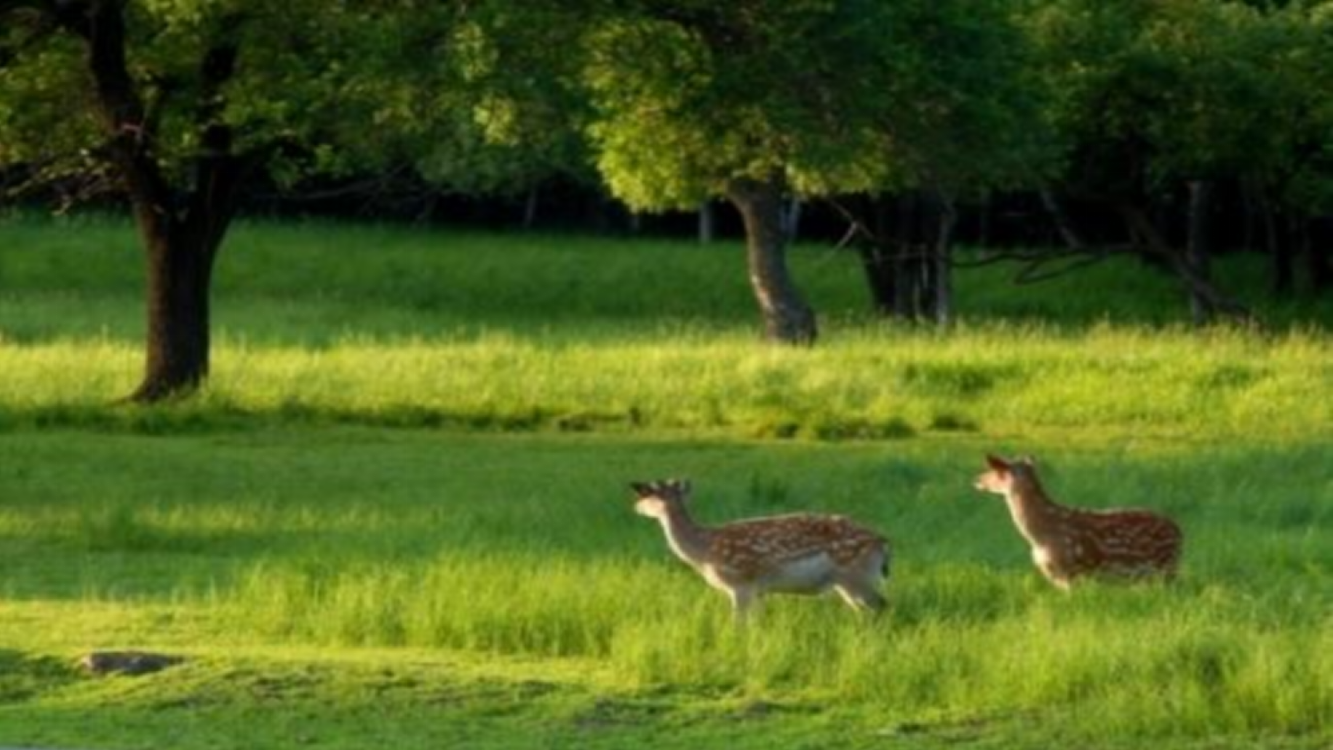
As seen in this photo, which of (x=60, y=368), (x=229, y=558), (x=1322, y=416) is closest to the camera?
(x=229, y=558)

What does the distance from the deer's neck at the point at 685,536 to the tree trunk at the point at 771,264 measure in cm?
2601

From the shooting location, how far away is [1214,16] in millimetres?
44156

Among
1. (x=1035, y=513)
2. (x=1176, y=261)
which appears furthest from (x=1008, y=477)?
(x=1176, y=261)

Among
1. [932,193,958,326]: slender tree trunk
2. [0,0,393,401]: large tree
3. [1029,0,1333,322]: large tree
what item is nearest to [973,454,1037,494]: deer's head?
[0,0,393,401]: large tree

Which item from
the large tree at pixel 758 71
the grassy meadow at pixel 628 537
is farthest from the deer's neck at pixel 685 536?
the large tree at pixel 758 71

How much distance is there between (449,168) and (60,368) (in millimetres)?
20992

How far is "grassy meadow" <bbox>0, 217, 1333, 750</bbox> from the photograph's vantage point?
13.2 metres

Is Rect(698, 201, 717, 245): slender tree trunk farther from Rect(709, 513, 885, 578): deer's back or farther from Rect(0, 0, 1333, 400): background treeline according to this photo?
Rect(709, 513, 885, 578): deer's back

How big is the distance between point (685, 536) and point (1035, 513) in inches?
86.0

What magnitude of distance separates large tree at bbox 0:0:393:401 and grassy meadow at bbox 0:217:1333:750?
136cm

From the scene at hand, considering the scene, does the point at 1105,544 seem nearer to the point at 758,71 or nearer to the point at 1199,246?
the point at 758,71

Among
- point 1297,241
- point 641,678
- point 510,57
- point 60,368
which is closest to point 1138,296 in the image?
point 1297,241

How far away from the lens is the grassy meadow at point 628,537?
43.4 feet

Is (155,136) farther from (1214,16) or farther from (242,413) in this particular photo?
(1214,16)
